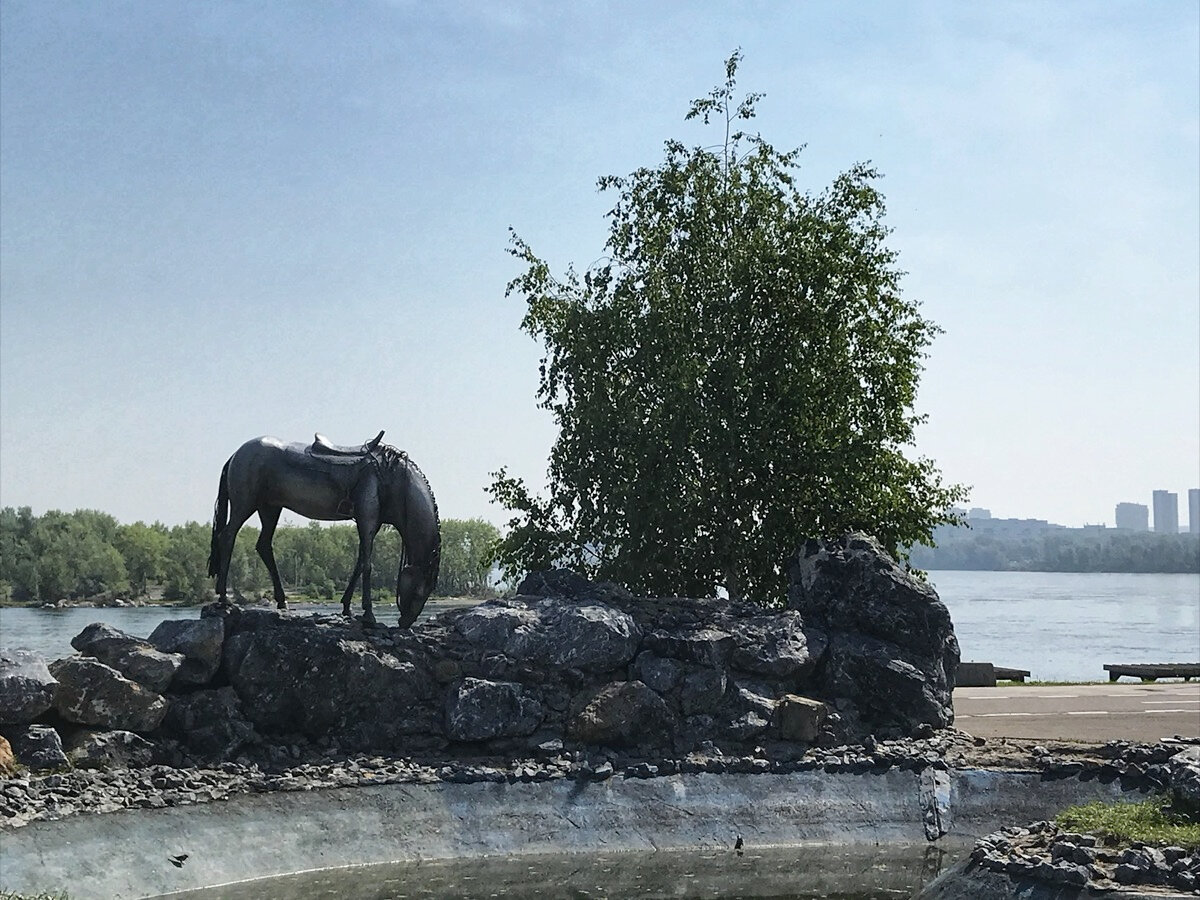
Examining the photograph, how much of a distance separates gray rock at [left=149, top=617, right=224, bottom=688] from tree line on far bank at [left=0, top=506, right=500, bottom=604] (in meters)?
42.8

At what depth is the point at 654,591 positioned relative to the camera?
21.3m

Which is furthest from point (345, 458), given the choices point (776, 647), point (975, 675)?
point (975, 675)

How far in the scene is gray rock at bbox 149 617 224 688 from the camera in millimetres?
14984

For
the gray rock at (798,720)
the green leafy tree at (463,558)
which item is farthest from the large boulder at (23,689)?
the green leafy tree at (463,558)

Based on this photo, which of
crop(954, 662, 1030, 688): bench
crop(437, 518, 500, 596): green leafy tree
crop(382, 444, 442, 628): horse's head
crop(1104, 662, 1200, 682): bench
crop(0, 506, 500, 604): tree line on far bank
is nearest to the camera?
crop(382, 444, 442, 628): horse's head

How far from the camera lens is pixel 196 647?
591 inches

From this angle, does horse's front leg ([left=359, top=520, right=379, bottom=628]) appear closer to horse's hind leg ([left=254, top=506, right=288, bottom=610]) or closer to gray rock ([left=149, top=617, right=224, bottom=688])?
horse's hind leg ([left=254, top=506, right=288, bottom=610])

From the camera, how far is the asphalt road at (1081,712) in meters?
18.4

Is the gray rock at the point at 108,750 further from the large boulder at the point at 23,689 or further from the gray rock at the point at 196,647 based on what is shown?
the gray rock at the point at 196,647

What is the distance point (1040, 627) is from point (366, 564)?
2247 inches

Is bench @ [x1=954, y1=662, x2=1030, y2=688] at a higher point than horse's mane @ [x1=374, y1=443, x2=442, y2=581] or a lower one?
lower

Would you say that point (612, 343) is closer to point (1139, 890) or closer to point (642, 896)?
point (642, 896)

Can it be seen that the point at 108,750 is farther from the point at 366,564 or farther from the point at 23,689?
Answer: the point at 366,564

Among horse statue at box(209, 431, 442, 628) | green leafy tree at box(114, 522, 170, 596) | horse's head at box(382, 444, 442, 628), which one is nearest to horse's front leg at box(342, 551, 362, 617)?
horse statue at box(209, 431, 442, 628)
